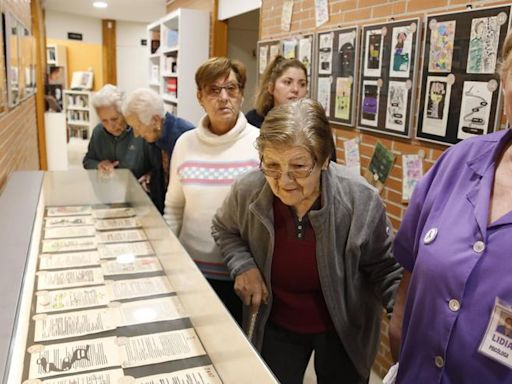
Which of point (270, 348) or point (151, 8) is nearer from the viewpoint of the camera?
point (270, 348)

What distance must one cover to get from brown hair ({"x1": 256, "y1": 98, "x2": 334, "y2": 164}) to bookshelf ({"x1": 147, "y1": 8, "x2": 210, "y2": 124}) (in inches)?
197

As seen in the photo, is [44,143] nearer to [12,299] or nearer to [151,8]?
[151,8]

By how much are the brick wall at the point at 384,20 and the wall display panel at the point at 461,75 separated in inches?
2.5

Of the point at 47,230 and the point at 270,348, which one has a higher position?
the point at 47,230

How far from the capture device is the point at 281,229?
1525 millimetres

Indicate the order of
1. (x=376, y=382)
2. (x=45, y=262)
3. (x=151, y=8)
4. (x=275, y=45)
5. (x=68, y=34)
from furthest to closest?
(x=68, y=34) < (x=151, y=8) < (x=275, y=45) < (x=376, y=382) < (x=45, y=262)

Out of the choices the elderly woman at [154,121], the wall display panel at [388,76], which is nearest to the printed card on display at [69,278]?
the elderly woman at [154,121]

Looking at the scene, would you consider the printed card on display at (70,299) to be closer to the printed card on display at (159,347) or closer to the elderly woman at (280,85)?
the printed card on display at (159,347)

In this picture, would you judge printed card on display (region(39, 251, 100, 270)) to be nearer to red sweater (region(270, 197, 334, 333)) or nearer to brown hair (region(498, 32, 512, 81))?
red sweater (region(270, 197, 334, 333))

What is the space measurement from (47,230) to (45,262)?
13.7 inches

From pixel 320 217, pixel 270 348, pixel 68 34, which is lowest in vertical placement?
pixel 270 348

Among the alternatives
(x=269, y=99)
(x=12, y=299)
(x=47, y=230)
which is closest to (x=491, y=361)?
(x=12, y=299)

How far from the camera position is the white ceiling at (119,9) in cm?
867

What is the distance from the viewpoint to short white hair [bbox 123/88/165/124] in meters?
2.47
